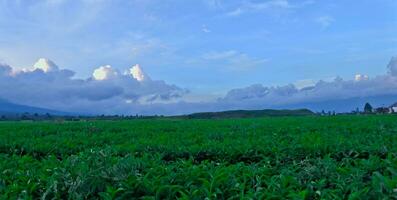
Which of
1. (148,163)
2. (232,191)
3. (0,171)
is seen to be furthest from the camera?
(0,171)

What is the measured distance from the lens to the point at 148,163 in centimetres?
461

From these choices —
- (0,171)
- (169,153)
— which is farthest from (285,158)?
(0,171)

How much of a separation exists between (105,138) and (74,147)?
3.22m

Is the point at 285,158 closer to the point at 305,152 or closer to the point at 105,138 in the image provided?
the point at 305,152

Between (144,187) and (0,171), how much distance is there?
7.46 ft

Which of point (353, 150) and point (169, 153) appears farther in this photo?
point (169, 153)

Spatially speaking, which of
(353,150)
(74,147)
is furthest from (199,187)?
(74,147)

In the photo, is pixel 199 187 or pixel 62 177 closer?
pixel 199 187

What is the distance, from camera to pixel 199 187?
135 inches

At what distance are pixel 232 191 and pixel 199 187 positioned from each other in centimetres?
25

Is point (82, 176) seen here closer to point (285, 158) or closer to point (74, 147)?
point (285, 158)

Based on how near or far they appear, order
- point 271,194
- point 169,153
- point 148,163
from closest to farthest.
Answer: point 271,194 → point 148,163 → point 169,153

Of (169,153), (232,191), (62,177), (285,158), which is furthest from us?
(169,153)

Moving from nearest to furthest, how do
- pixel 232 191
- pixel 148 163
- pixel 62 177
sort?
pixel 232 191 → pixel 62 177 → pixel 148 163
